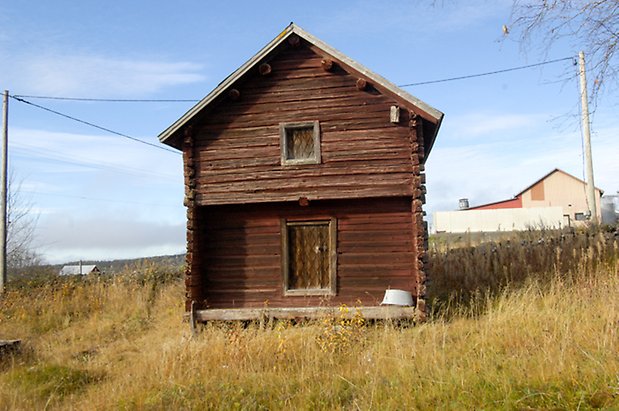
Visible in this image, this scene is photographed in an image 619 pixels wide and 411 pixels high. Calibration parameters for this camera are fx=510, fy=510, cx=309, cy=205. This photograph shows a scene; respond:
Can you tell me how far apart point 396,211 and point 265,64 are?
441 centimetres

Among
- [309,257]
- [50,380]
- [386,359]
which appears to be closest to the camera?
[386,359]

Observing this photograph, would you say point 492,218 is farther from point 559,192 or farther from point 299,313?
point 299,313

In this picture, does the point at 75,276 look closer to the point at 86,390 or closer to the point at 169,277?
the point at 169,277

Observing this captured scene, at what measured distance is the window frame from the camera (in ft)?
37.2

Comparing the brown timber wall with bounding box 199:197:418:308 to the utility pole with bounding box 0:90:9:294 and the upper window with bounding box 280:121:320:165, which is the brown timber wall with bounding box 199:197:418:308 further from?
the utility pole with bounding box 0:90:9:294

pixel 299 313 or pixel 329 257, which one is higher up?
pixel 329 257

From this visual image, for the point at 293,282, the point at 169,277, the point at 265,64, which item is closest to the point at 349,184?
the point at 293,282

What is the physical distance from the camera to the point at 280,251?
11.7 metres

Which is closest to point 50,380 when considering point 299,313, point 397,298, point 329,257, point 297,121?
point 299,313

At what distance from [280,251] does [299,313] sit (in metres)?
1.58

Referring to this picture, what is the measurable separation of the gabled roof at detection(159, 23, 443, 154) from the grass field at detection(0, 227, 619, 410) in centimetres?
415

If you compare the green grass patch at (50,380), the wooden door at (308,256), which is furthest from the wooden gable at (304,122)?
the green grass patch at (50,380)

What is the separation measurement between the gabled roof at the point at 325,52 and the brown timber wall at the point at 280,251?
6.24 feet

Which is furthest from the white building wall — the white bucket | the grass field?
the white bucket
